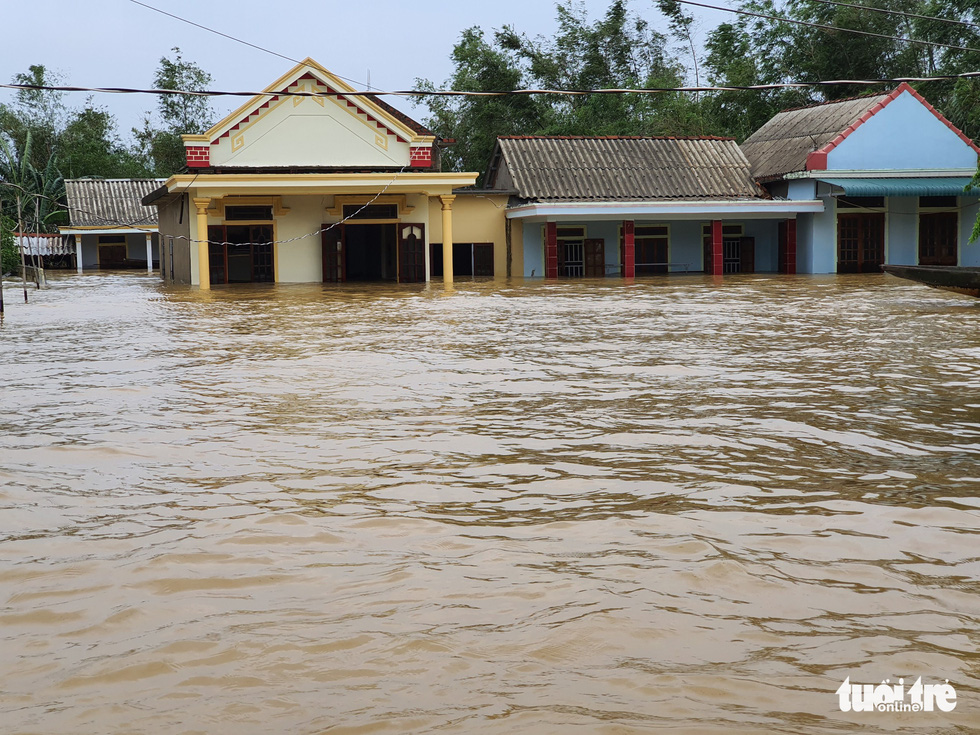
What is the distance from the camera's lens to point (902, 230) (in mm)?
31281

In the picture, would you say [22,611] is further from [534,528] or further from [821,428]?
[821,428]

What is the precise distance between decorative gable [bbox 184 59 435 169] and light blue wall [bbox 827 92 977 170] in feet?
37.7

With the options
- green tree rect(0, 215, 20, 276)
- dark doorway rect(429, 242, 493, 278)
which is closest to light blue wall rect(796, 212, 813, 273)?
dark doorway rect(429, 242, 493, 278)

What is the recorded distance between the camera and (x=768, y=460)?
6344mm

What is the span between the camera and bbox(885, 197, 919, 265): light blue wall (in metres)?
31.1

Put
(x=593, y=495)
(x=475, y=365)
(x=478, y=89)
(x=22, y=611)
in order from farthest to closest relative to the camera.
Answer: (x=478, y=89) → (x=475, y=365) → (x=593, y=495) → (x=22, y=611)

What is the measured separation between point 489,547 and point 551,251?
26.6 meters

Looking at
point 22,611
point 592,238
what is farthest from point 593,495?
point 592,238

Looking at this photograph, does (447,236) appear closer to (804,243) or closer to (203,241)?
(203,241)

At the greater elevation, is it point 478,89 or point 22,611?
point 478,89

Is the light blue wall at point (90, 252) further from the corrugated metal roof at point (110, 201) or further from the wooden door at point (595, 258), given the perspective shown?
the wooden door at point (595, 258)

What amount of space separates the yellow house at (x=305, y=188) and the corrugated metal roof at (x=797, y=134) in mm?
8941

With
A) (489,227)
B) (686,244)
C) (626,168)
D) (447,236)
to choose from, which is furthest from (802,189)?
(447,236)

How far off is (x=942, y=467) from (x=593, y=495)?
→ 2029 mm
